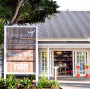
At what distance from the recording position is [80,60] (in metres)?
18.0

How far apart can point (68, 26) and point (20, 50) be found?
891 centimetres

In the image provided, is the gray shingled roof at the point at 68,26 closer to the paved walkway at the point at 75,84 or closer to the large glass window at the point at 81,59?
the large glass window at the point at 81,59

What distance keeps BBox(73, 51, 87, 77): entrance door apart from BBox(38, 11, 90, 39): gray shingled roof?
5.63 feet

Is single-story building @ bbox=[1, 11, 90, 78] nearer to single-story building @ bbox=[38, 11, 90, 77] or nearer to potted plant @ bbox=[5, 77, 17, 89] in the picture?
single-story building @ bbox=[38, 11, 90, 77]

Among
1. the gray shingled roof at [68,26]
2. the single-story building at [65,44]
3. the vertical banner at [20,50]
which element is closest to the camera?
the vertical banner at [20,50]

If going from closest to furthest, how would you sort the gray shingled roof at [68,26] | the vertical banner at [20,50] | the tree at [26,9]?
the vertical banner at [20,50], the tree at [26,9], the gray shingled roof at [68,26]

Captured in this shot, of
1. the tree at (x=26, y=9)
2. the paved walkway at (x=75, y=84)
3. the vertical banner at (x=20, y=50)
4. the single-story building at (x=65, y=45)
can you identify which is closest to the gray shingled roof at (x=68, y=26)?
the single-story building at (x=65, y=45)

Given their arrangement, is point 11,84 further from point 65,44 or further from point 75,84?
point 65,44

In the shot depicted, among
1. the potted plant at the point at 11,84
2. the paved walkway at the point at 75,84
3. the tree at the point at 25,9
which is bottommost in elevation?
the paved walkway at the point at 75,84

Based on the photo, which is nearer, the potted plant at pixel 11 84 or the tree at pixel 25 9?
the potted plant at pixel 11 84

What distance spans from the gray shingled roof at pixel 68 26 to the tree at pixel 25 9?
418 centimetres

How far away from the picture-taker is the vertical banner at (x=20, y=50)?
10617mm

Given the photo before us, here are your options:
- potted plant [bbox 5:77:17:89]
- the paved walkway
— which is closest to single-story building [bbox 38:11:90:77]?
the paved walkway

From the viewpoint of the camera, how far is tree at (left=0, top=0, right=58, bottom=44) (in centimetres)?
1085
